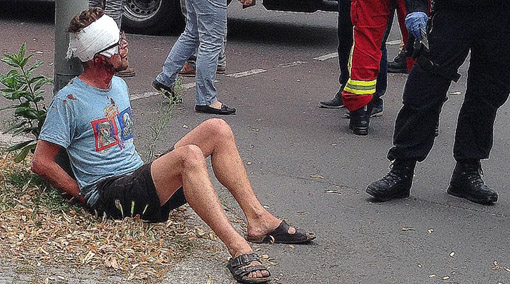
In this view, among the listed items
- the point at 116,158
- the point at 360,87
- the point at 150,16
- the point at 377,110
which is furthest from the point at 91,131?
the point at 150,16

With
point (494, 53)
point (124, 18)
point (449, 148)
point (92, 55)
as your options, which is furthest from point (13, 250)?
point (124, 18)

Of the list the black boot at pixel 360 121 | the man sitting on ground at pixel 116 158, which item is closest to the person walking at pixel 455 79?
the man sitting on ground at pixel 116 158

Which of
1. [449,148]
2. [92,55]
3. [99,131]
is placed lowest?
[449,148]

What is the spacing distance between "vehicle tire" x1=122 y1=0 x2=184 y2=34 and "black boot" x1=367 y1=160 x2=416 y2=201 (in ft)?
19.1

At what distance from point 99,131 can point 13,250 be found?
0.70 m

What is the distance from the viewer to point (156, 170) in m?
4.43

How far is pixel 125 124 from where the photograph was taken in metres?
4.70

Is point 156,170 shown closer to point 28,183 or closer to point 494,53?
point 28,183

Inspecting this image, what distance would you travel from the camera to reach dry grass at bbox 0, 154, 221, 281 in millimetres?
4141

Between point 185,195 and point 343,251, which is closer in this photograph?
point 185,195

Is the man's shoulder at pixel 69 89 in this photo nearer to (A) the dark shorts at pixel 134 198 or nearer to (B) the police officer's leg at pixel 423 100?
(A) the dark shorts at pixel 134 198

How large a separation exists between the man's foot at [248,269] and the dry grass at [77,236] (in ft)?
0.87

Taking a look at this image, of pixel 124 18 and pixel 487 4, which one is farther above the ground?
pixel 487 4

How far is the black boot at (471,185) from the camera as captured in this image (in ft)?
18.5
